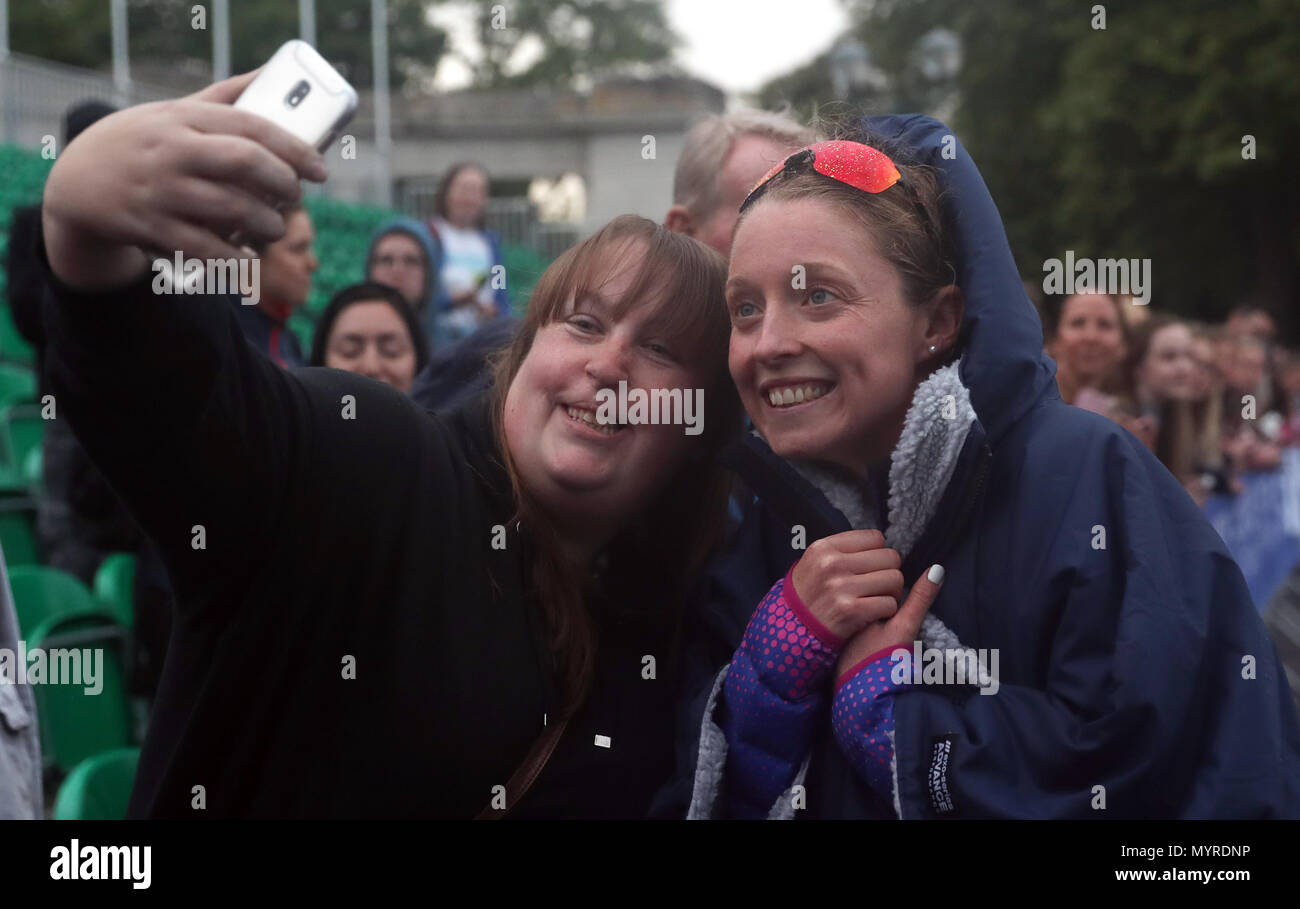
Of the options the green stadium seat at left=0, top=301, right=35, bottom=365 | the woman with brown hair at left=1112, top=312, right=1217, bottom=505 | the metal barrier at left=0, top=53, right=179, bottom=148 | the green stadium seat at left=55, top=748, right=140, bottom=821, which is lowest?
the green stadium seat at left=55, top=748, right=140, bottom=821

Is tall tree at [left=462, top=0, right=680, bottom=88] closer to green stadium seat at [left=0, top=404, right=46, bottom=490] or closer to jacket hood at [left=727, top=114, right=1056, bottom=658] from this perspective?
green stadium seat at [left=0, top=404, right=46, bottom=490]

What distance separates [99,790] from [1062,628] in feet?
Answer: 6.60

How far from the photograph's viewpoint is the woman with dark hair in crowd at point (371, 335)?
4.10 metres

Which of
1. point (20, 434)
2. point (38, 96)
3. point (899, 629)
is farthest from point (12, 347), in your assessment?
point (899, 629)

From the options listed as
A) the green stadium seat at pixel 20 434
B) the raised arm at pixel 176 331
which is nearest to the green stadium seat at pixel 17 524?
the green stadium seat at pixel 20 434

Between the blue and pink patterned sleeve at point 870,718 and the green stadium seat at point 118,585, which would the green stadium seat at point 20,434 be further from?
the blue and pink patterned sleeve at point 870,718

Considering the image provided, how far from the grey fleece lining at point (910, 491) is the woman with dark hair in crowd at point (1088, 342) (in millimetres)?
2521

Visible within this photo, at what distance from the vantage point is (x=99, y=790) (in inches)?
107

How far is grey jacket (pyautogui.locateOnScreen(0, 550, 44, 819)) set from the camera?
6.47 feet

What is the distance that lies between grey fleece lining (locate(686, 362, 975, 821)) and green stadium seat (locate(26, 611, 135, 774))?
2896mm

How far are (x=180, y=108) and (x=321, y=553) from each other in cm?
66

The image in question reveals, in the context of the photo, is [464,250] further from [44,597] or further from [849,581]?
[849,581]

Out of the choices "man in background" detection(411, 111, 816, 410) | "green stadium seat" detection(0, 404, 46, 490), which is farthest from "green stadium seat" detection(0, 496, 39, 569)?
"man in background" detection(411, 111, 816, 410)
